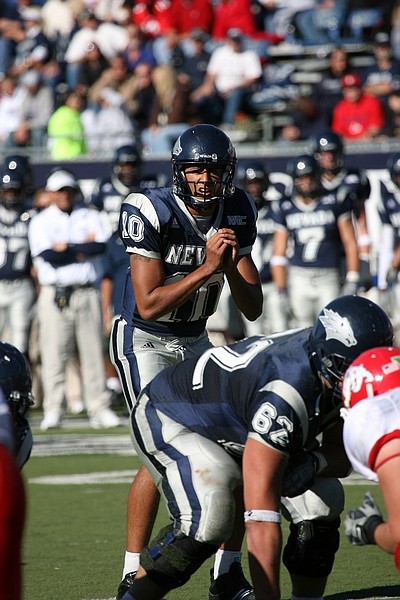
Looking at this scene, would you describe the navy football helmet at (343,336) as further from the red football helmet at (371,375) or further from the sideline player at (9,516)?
the sideline player at (9,516)

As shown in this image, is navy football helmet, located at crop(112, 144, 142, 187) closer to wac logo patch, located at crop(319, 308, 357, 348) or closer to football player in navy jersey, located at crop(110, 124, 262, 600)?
football player in navy jersey, located at crop(110, 124, 262, 600)

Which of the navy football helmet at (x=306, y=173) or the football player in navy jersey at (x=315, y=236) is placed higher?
the navy football helmet at (x=306, y=173)

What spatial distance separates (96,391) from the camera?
389 inches

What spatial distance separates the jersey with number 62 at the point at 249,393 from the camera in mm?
3766

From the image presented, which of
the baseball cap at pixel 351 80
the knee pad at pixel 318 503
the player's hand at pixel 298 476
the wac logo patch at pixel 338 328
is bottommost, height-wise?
the knee pad at pixel 318 503

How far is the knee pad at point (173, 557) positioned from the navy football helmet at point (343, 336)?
653mm

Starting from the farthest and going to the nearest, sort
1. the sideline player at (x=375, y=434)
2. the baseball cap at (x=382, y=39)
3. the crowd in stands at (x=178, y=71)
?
the baseball cap at (x=382, y=39), the crowd in stands at (x=178, y=71), the sideline player at (x=375, y=434)

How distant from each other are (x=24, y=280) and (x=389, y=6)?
7.80 m

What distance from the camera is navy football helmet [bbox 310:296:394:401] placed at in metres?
3.78

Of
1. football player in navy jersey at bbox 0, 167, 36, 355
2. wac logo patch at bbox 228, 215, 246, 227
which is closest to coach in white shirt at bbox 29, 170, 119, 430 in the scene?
football player in navy jersey at bbox 0, 167, 36, 355

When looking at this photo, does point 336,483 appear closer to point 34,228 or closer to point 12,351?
point 12,351

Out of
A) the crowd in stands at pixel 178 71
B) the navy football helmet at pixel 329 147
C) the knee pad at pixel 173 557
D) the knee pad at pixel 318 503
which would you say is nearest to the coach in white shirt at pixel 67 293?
the navy football helmet at pixel 329 147

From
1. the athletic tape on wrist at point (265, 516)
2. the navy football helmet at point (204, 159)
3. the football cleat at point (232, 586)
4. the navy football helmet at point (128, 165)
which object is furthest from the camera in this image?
the navy football helmet at point (128, 165)

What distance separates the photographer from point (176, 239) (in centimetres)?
495
